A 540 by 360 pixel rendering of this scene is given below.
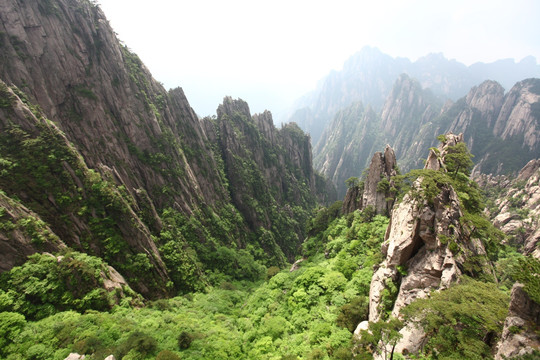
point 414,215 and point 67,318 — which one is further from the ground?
point 414,215

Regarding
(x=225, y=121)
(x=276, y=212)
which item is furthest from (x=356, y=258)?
(x=225, y=121)

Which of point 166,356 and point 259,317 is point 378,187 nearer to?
point 259,317

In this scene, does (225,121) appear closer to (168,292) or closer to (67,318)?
(168,292)

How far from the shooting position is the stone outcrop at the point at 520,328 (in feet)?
30.9

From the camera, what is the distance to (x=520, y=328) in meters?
9.77

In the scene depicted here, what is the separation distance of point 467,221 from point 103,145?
5130 cm

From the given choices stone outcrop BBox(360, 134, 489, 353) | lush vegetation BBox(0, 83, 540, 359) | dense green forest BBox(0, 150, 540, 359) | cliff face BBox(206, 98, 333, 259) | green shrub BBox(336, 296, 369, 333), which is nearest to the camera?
dense green forest BBox(0, 150, 540, 359)

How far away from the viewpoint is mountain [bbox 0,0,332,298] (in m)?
29.3

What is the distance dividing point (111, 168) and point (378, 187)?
143 ft

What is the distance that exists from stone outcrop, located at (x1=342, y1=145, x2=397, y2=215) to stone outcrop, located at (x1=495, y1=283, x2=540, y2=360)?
25186 mm

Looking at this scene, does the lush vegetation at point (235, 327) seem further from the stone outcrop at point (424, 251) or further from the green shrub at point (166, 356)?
the stone outcrop at point (424, 251)

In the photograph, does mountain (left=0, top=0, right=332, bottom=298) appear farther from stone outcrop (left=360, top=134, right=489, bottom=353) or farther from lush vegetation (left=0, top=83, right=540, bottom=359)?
stone outcrop (left=360, top=134, right=489, bottom=353)

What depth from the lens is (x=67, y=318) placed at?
19984 millimetres

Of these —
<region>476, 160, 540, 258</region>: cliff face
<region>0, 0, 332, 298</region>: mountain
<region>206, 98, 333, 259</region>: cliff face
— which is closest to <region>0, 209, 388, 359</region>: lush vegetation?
<region>0, 0, 332, 298</region>: mountain
